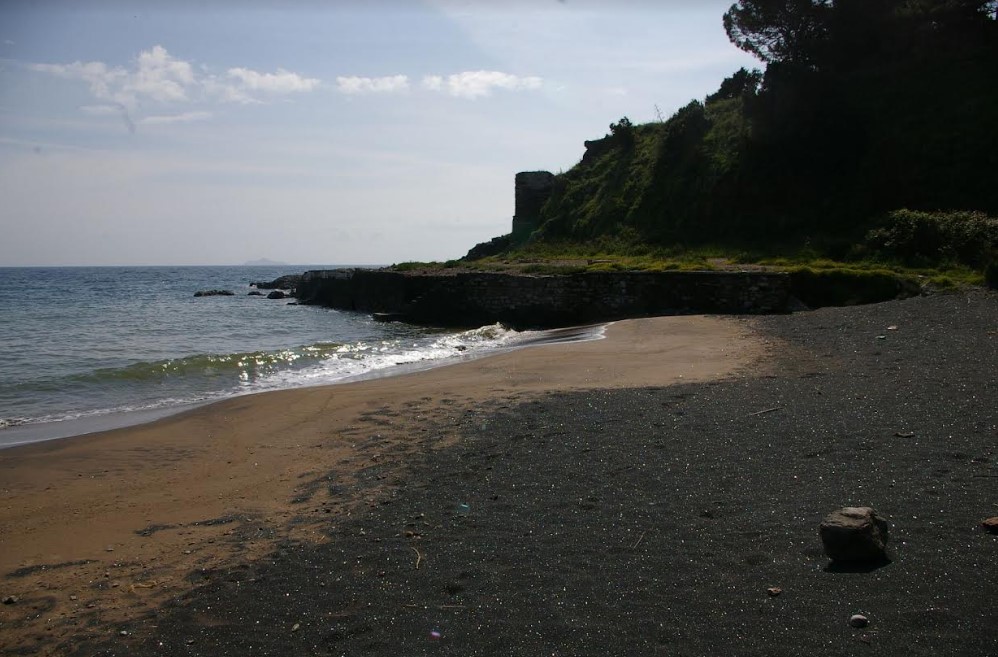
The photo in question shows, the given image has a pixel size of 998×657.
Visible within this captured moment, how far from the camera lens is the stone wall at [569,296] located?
16.5 m

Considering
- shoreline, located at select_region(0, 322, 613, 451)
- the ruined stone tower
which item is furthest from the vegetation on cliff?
shoreline, located at select_region(0, 322, 613, 451)

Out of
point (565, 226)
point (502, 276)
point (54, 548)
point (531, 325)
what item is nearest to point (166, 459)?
point (54, 548)

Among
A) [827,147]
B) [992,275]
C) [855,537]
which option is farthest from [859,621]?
[827,147]

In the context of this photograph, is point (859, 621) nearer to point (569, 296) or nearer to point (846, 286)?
point (846, 286)

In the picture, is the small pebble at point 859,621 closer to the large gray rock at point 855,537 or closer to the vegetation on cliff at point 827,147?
the large gray rock at point 855,537

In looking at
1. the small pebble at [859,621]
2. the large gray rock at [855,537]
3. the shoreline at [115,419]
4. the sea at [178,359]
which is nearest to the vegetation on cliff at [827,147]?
the sea at [178,359]

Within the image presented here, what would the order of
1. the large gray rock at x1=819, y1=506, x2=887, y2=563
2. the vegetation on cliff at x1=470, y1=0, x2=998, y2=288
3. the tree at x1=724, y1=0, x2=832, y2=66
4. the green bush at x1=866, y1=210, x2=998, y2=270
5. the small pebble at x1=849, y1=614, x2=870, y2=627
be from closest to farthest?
1. the small pebble at x1=849, y1=614, x2=870, y2=627
2. the large gray rock at x1=819, y1=506, x2=887, y2=563
3. the green bush at x1=866, y1=210, x2=998, y2=270
4. the vegetation on cliff at x1=470, y1=0, x2=998, y2=288
5. the tree at x1=724, y1=0, x2=832, y2=66

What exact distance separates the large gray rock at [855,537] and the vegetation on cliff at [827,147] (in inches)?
627

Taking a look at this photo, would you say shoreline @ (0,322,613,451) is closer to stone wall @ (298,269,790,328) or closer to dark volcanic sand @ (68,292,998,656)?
dark volcanic sand @ (68,292,998,656)

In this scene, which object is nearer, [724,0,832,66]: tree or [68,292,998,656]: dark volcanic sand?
[68,292,998,656]: dark volcanic sand

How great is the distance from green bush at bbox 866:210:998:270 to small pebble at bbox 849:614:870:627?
49.0ft

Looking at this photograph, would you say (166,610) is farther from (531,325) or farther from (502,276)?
(502,276)

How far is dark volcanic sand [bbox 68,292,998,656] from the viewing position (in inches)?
131

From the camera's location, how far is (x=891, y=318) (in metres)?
11.8
